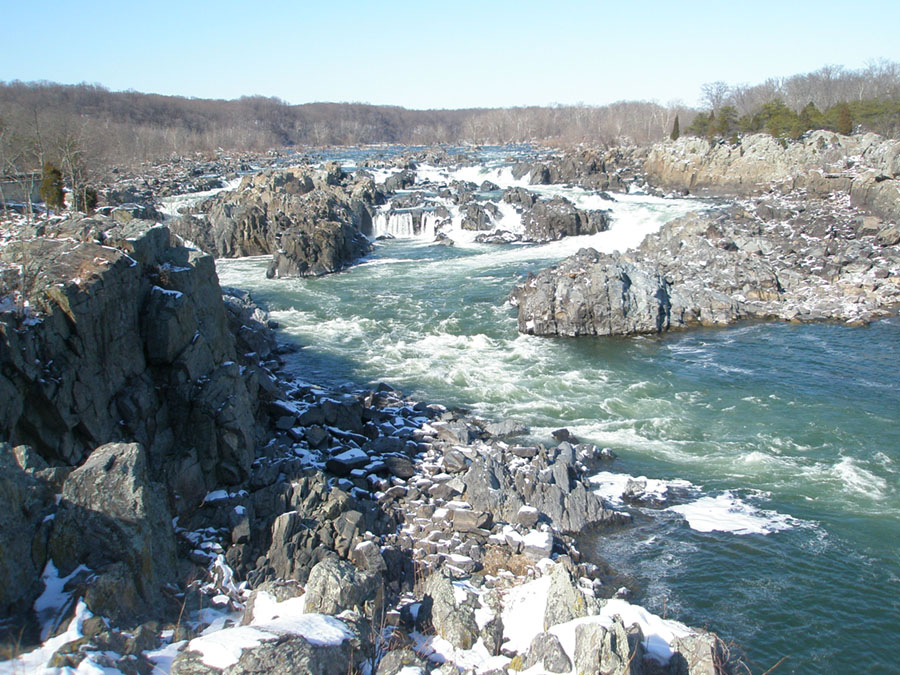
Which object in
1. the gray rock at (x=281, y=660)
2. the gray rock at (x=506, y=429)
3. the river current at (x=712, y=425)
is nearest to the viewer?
the gray rock at (x=281, y=660)

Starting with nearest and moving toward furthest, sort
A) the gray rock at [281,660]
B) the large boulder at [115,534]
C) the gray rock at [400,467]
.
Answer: the gray rock at [281,660]
the large boulder at [115,534]
the gray rock at [400,467]

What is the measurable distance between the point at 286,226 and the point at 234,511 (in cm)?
3291

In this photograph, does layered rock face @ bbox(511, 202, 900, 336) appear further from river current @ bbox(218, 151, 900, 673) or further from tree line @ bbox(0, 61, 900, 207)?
tree line @ bbox(0, 61, 900, 207)

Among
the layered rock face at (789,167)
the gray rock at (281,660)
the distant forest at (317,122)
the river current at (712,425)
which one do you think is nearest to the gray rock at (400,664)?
the gray rock at (281,660)

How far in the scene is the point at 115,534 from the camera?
26.4ft

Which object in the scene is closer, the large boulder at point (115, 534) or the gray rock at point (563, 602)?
the large boulder at point (115, 534)

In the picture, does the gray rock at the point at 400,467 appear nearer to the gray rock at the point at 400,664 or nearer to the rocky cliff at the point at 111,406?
the rocky cliff at the point at 111,406

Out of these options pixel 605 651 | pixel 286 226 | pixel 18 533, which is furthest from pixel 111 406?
pixel 286 226

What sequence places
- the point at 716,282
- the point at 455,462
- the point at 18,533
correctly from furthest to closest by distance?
the point at 716,282 < the point at 455,462 < the point at 18,533

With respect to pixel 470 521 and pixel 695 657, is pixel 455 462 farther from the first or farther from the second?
pixel 695 657

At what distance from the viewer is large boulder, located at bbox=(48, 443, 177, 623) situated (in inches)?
299

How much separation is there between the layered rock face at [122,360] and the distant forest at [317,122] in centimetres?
1675

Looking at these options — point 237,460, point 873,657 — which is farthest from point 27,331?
point 873,657

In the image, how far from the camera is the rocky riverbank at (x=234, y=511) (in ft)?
23.2
